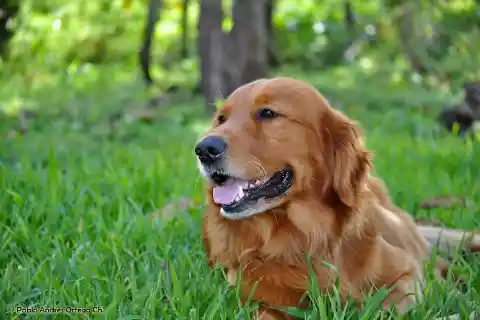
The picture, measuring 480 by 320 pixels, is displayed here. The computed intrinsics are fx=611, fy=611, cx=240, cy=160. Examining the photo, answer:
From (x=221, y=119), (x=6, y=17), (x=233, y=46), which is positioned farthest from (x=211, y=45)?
(x=221, y=119)

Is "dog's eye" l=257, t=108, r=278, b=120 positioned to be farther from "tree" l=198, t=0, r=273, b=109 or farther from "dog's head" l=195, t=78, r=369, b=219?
"tree" l=198, t=0, r=273, b=109

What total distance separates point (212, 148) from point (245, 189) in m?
0.24

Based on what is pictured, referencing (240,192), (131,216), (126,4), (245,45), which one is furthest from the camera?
(126,4)

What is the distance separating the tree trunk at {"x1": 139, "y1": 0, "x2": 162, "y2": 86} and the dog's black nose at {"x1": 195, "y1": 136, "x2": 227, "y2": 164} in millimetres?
9796

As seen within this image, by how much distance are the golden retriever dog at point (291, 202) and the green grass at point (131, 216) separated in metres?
0.14

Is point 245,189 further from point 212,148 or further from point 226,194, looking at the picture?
point 212,148

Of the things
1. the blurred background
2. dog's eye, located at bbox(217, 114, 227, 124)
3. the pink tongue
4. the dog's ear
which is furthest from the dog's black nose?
the blurred background

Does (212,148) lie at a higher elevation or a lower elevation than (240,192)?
higher

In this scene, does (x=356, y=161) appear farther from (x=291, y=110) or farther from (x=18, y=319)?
(x=18, y=319)

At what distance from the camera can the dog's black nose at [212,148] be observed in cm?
241

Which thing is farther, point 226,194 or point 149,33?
point 149,33

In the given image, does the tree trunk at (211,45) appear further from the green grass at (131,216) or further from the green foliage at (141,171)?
the green grass at (131,216)

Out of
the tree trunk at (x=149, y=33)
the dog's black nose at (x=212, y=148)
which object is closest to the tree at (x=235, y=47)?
the tree trunk at (x=149, y=33)

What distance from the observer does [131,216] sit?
359cm
